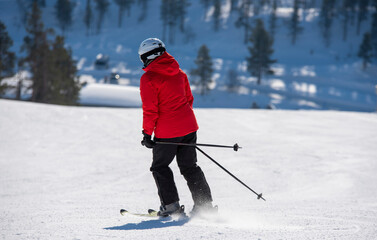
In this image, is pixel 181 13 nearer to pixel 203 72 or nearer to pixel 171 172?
pixel 203 72

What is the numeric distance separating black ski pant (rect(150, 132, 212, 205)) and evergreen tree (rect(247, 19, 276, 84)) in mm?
49312

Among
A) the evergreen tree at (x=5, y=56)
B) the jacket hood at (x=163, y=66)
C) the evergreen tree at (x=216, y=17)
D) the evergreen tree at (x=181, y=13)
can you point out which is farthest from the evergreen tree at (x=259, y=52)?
the jacket hood at (x=163, y=66)

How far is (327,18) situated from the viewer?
70125 millimetres

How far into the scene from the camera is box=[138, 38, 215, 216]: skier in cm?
352

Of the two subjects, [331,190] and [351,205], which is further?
[331,190]

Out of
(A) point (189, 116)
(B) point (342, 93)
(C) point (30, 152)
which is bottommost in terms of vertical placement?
(B) point (342, 93)

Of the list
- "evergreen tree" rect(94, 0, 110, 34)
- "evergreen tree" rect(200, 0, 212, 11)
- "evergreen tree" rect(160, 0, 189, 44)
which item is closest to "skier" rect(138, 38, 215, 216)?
"evergreen tree" rect(160, 0, 189, 44)

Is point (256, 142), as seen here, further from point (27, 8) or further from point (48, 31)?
point (27, 8)

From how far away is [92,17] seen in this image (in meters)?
84.1

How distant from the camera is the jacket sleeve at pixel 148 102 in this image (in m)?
3.49

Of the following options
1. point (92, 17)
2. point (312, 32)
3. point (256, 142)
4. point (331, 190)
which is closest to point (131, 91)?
point (256, 142)

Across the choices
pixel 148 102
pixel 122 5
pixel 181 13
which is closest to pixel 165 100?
pixel 148 102

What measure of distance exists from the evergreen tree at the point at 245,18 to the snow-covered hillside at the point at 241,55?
4.20ft

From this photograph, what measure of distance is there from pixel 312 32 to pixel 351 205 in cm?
7257
